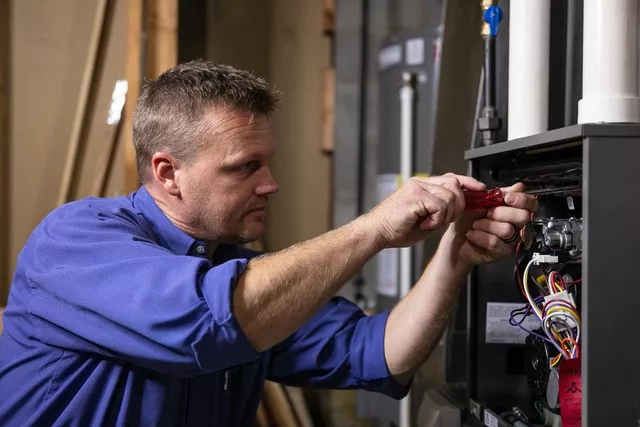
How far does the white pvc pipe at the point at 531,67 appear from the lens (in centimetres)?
100

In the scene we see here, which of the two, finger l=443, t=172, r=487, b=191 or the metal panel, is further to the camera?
finger l=443, t=172, r=487, b=191

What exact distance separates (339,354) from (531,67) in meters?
0.68

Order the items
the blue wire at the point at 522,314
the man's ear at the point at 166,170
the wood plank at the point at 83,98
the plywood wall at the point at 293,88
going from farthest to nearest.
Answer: the plywood wall at the point at 293,88 → the wood plank at the point at 83,98 → the man's ear at the point at 166,170 → the blue wire at the point at 522,314

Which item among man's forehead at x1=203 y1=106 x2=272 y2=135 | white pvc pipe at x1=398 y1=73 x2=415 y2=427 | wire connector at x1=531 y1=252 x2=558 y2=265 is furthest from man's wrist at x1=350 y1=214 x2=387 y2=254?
white pvc pipe at x1=398 y1=73 x2=415 y2=427

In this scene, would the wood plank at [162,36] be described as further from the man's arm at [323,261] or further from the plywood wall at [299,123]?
the man's arm at [323,261]

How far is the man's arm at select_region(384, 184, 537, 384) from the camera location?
93 centimetres

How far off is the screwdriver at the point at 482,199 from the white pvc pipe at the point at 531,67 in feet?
0.45

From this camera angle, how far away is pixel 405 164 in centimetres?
213

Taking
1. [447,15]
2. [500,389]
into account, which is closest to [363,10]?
[447,15]

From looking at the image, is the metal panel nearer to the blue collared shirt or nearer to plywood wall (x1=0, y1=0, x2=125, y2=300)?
the blue collared shirt

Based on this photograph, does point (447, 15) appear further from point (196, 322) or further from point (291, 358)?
point (196, 322)

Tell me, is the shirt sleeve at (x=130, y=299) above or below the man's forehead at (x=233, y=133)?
below

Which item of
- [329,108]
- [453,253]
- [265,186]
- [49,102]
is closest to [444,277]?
[453,253]

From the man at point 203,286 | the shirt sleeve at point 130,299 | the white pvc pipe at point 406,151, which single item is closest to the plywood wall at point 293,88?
the white pvc pipe at point 406,151
